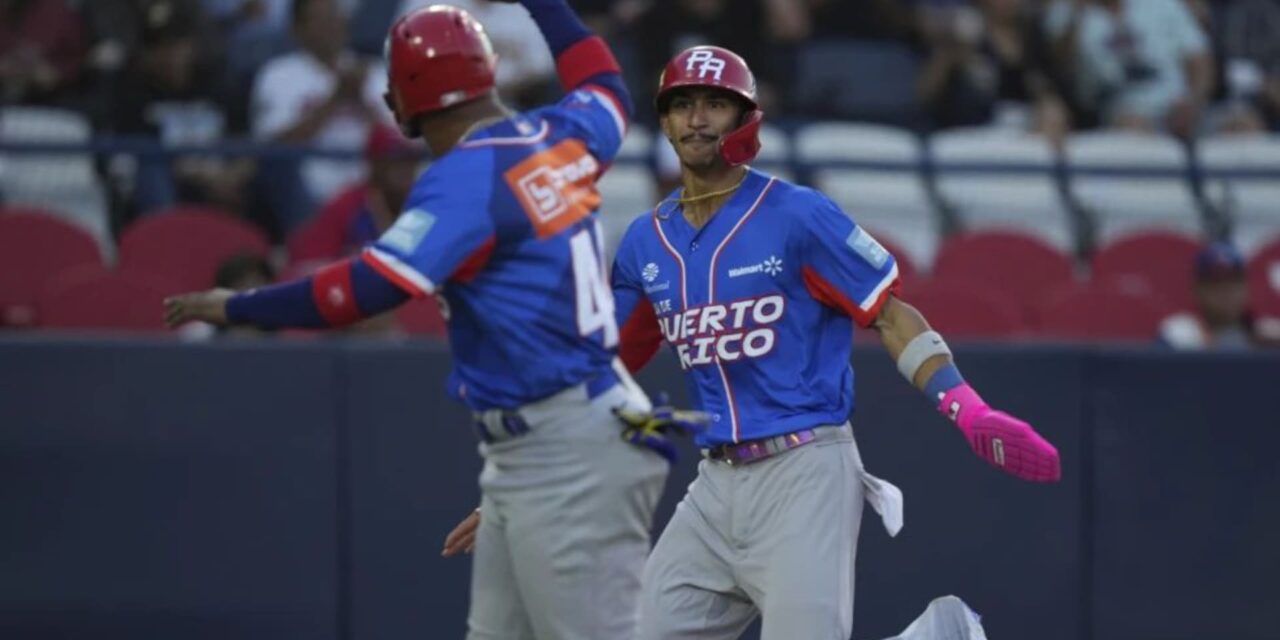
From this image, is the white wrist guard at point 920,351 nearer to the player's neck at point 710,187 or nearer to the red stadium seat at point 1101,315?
the player's neck at point 710,187

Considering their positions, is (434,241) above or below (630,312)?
above

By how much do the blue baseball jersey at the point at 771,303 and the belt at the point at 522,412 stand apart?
49 centimetres

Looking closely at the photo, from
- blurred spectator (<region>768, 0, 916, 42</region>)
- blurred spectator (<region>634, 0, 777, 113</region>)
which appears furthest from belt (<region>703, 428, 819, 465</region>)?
blurred spectator (<region>768, 0, 916, 42</region>)

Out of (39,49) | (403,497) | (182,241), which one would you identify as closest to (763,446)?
(403,497)

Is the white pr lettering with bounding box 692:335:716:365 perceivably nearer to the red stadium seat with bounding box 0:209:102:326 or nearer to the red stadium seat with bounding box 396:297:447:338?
the red stadium seat with bounding box 396:297:447:338

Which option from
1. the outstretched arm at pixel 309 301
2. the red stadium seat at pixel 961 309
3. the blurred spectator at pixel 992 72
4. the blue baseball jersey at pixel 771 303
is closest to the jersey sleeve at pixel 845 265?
the blue baseball jersey at pixel 771 303

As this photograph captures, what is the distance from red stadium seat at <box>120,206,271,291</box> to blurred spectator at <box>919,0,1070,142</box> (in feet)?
13.3

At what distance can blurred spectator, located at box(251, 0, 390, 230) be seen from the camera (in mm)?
10164

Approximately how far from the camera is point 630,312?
552cm

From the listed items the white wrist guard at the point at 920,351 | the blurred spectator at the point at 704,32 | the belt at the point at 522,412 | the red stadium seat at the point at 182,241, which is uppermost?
the blurred spectator at the point at 704,32

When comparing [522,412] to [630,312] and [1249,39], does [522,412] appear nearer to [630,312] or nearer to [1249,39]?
[630,312]

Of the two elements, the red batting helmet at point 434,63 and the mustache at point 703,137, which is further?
the mustache at point 703,137

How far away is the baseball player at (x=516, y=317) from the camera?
468 centimetres

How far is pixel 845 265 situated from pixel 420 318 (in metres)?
3.91
